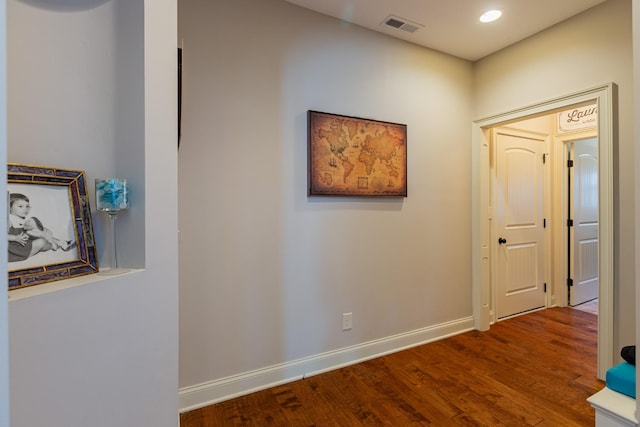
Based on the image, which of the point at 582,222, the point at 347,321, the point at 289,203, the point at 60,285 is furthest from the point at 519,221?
the point at 60,285

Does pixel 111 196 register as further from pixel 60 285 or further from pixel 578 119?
pixel 578 119

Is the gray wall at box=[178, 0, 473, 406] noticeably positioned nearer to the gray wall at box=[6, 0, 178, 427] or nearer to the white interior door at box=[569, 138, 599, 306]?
the gray wall at box=[6, 0, 178, 427]

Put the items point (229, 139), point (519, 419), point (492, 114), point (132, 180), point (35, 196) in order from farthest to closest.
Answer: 1. point (492, 114)
2. point (229, 139)
3. point (519, 419)
4. point (132, 180)
5. point (35, 196)

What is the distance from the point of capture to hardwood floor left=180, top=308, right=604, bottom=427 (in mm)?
1778

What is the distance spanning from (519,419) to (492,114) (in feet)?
8.22

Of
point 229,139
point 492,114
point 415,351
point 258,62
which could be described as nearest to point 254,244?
point 229,139

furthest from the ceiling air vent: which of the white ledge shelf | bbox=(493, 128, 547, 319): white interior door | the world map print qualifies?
the white ledge shelf

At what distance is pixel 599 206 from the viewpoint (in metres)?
2.20

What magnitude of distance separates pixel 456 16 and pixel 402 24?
0.40 m

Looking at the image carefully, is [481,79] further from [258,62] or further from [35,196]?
[35,196]

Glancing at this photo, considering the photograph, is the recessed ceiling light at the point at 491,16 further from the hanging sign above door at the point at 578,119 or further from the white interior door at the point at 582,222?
the white interior door at the point at 582,222

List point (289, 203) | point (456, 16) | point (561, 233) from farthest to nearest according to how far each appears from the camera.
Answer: point (561, 233) → point (456, 16) → point (289, 203)

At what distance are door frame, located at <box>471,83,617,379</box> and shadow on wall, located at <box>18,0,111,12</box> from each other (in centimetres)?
301

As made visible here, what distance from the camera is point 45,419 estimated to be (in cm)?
74
